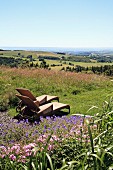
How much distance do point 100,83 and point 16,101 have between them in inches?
301

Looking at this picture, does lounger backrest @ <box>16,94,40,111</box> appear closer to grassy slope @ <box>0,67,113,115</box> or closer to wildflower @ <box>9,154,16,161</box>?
grassy slope @ <box>0,67,113,115</box>

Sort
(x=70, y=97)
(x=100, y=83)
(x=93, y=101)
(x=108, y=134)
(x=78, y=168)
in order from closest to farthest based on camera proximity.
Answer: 1. (x=78, y=168)
2. (x=108, y=134)
3. (x=93, y=101)
4. (x=70, y=97)
5. (x=100, y=83)

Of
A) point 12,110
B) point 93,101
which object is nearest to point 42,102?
point 12,110

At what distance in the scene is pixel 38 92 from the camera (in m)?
13.9

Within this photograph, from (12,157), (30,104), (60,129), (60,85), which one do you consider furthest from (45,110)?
(60,85)

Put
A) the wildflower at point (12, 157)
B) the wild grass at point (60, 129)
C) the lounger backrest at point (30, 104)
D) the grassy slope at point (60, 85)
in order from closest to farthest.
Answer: the wild grass at point (60, 129), the wildflower at point (12, 157), the lounger backrest at point (30, 104), the grassy slope at point (60, 85)

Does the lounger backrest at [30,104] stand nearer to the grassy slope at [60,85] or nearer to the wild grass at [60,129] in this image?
the wild grass at [60,129]

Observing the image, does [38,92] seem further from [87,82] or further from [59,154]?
[59,154]

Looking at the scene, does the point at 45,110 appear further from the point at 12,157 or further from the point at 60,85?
the point at 60,85

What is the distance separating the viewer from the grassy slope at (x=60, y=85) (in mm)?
12422

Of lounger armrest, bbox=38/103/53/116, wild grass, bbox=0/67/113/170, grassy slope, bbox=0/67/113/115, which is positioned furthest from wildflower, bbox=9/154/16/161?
grassy slope, bbox=0/67/113/115

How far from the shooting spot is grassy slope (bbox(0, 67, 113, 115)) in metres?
12.4

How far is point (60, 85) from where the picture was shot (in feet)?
A: 50.4

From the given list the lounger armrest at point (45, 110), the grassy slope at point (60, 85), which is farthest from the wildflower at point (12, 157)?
the grassy slope at point (60, 85)
